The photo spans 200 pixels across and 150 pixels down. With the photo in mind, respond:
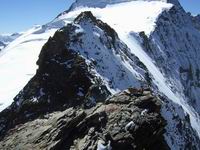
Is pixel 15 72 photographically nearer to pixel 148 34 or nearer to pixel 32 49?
pixel 32 49

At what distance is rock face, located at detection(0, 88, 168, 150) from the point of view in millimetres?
27688

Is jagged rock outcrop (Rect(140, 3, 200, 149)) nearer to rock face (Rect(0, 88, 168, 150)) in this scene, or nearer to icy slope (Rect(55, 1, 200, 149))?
icy slope (Rect(55, 1, 200, 149))

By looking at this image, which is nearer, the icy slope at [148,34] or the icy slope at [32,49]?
the icy slope at [32,49]

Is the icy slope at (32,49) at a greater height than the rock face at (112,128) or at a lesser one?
greater

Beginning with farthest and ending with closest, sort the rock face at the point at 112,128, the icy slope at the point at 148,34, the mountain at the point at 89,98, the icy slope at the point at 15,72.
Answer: the icy slope at the point at 148,34 < the icy slope at the point at 15,72 < the mountain at the point at 89,98 < the rock face at the point at 112,128

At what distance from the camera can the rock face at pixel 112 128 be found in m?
27.7

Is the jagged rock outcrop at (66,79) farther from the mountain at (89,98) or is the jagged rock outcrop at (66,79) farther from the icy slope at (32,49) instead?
the icy slope at (32,49)

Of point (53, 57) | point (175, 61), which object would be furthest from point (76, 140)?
point (175, 61)

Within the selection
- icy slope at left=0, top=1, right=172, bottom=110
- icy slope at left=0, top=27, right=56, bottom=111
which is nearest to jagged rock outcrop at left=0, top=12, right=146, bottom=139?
icy slope at left=0, top=27, right=56, bottom=111

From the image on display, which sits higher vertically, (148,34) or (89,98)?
(148,34)

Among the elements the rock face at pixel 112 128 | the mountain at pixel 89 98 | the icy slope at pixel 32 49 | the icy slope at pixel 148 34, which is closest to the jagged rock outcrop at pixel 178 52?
the icy slope at pixel 148 34

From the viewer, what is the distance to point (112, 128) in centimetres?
2825

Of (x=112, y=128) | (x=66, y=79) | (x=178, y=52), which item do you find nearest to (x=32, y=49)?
(x=178, y=52)

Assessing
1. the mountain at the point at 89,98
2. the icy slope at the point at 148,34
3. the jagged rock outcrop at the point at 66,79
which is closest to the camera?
the mountain at the point at 89,98
